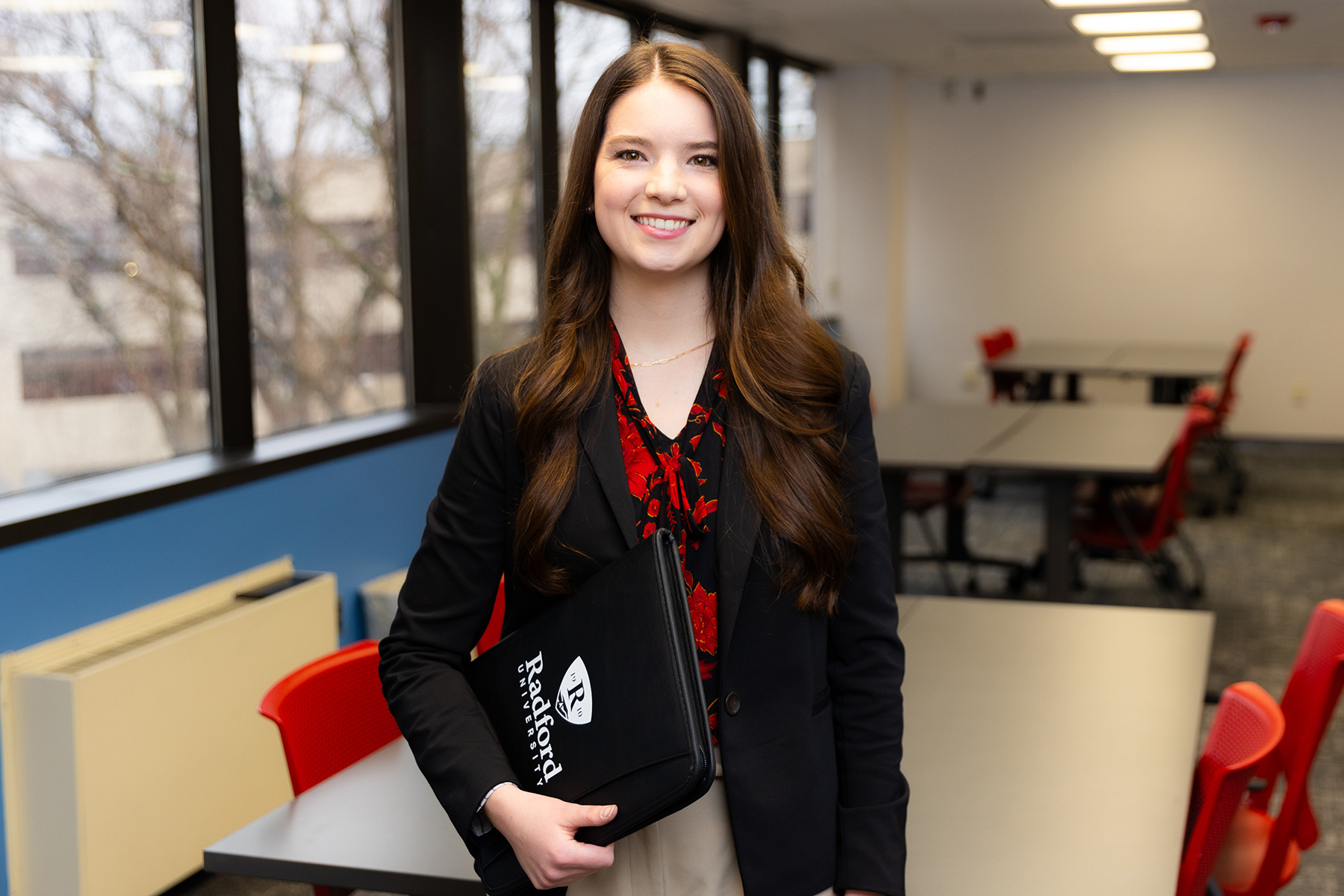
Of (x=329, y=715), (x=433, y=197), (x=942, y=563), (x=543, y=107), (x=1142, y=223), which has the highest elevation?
(x=543, y=107)

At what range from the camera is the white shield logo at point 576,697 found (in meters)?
1.12

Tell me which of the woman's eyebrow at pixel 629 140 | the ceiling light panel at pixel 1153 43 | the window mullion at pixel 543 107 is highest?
the ceiling light panel at pixel 1153 43

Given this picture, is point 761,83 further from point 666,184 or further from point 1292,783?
point 666,184

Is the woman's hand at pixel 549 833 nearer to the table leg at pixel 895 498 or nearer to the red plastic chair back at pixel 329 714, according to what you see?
the red plastic chair back at pixel 329 714

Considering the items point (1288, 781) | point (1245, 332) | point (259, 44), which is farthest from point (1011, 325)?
point (1288, 781)

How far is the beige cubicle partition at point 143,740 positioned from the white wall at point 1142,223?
7.63 metres

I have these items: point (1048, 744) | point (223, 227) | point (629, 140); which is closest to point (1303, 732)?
point (1048, 744)

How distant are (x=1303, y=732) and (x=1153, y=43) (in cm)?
622

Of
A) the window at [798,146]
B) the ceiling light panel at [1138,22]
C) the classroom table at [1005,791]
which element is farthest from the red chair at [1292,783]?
the window at [798,146]

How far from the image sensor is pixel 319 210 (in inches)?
157

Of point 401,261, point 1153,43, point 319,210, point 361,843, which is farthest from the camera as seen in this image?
point 1153,43

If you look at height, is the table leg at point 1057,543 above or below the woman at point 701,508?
below

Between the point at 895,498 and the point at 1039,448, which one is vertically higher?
the point at 1039,448

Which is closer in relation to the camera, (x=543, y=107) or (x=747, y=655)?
(x=747, y=655)
